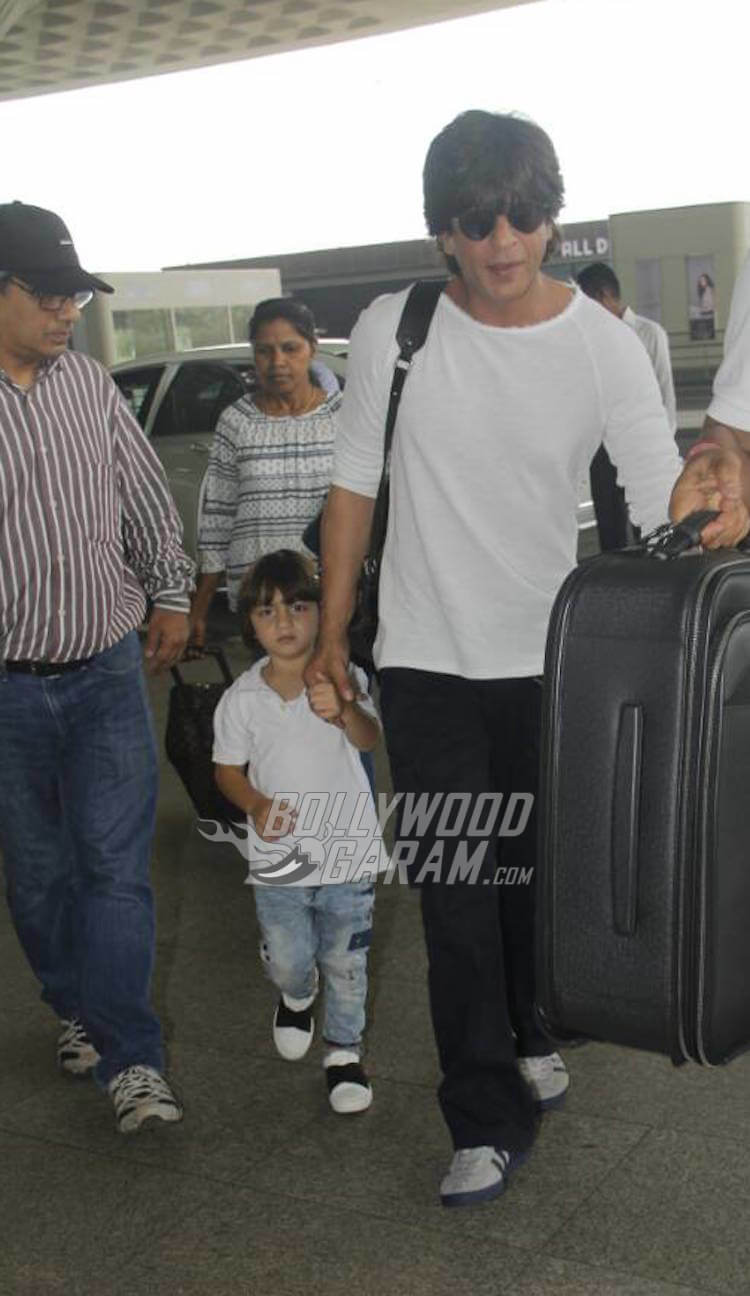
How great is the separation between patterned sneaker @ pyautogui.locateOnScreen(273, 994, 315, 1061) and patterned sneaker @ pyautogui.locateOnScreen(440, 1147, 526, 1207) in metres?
0.81

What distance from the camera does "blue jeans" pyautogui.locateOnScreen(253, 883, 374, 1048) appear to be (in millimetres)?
4023

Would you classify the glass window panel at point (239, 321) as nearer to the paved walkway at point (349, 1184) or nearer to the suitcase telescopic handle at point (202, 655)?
the suitcase telescopic handle at point (202, 655)

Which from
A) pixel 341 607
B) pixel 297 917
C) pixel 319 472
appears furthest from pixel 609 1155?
pixel 319 472

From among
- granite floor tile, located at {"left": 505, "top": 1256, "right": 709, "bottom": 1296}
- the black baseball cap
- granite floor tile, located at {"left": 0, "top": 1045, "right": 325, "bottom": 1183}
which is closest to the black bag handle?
granite floor tile, located at {"left": 0, "top": 1045, "right": 325, "bottom": 1183}

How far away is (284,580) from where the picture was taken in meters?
4.13

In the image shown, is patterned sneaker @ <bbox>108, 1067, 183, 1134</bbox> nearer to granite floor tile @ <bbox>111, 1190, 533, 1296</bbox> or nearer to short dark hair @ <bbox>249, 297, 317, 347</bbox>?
granite floor tile @ <bbox>111, 1190, 533, 1296</bbox>

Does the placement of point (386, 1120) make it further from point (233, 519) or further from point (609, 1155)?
point (233, 519)

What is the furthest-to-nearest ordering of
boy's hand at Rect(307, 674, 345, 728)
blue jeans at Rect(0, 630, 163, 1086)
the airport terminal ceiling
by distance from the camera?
the airport terminal ceiling, blue jeans at Rect(0, 630, 163, 1086), boy's hand at Rect(307, 674, 345, 728)

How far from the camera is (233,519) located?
5680 mm

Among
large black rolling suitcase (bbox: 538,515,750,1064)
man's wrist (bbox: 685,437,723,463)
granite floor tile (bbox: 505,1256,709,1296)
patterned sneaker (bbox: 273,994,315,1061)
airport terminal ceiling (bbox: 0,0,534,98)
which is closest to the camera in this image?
large black rolling suitcase (bbox: 538,515,750,1064)

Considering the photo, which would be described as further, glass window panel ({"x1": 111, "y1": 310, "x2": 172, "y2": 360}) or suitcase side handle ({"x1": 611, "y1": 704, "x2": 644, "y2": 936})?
glass window panel ({"x1": 111, "y1": 310, "x2": 172, "y2": 360})

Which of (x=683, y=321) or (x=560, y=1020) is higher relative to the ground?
(x=683, y=321)

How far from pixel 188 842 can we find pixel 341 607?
3091 millimetres

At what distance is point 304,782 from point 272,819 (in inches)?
4.5
